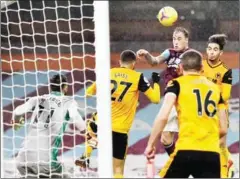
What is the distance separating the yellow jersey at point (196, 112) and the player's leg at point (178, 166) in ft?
0.20

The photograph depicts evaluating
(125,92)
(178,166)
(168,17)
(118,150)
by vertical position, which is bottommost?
(118,150)

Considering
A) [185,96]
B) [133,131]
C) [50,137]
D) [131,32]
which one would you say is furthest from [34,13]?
[185,96]

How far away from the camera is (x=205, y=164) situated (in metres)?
6.07

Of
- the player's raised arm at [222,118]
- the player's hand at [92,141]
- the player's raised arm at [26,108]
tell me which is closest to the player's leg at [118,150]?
the player's hand at [92,141]

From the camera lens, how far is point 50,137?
7562mm

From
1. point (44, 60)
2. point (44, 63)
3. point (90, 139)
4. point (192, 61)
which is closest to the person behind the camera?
point (192, 61)

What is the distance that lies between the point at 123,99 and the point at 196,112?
1.66m

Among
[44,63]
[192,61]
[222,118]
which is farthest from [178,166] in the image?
[44,63]

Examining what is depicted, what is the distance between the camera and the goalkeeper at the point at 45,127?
7457 millimetres

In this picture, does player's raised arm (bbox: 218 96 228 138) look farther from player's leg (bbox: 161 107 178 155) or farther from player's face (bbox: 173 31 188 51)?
player's face (bbox: 173 31 188 51)

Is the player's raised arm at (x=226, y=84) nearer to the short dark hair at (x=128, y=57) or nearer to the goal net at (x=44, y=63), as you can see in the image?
the short dark hair at (x=128, y=57)

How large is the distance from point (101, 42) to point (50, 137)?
77.3 inches

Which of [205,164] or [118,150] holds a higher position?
[205,164]

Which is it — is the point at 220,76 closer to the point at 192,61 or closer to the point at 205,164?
the point at 192,61
